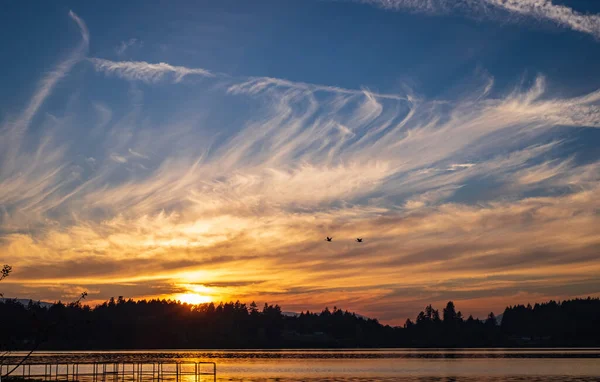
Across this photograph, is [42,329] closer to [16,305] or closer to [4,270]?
[4,270]

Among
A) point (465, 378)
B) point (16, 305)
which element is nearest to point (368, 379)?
point (465, 378)

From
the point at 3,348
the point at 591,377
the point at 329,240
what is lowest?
the point at 591,377

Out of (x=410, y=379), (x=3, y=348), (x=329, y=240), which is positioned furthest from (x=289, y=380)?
(x=3, y=348)

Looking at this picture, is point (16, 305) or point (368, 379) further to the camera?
point (16, 305)

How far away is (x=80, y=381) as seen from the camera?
3275 inches

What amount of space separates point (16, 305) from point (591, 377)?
16598 centimetres

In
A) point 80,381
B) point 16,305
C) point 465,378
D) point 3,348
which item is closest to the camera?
point 3,348

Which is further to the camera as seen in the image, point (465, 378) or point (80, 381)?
point (465, 378)

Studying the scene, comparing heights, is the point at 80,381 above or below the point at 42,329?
below

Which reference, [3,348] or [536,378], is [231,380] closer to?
[536,378]

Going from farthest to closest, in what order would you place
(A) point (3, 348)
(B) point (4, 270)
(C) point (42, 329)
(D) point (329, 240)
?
(D) point (329, 240)
(A) point (3, 348)
(B) point (4, 270)
(C) point (42, 329)

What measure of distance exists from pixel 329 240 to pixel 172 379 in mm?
33048

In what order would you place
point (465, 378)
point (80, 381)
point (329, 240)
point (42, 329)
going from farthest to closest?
point (465, 378) → point (80, 381) → point (329, 240) → point (42, 329)

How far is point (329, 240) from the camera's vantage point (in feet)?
250
